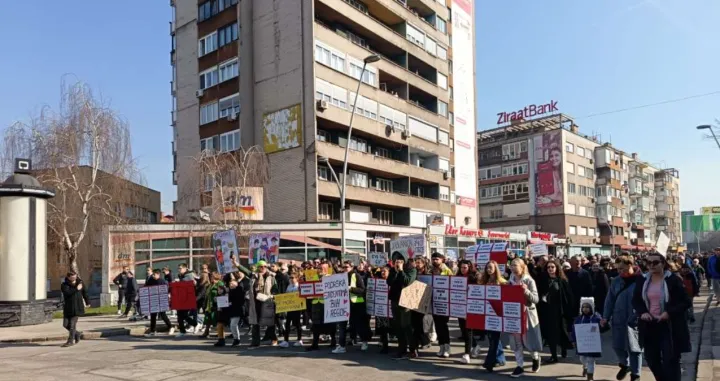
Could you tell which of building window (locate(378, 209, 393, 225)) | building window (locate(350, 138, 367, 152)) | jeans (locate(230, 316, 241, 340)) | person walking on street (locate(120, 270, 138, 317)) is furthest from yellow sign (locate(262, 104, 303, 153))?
jeans (locate(230, 316, 241, 340))

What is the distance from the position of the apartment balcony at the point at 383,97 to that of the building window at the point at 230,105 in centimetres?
671

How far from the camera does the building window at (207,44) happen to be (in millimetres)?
47500

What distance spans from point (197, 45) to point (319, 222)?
19.5 meters

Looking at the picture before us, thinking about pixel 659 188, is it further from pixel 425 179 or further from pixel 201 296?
pixel 201 296

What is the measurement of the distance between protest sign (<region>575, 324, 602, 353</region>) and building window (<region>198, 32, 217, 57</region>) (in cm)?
4213

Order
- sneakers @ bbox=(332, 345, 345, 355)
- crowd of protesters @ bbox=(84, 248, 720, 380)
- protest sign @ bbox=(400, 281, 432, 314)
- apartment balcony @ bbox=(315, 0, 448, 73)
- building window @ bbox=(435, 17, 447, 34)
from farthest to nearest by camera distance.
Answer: building window @ bbox=(435, 17, 447, 34), apartment balcony @ bbox=(315, 0, 448, 73), sneakers @ bbox=(332, 345, 345, 355), protest sign @ bbox=(400, 281, 432, 314), crowd of protesters @ bbox=(84, 248, 720, 380)

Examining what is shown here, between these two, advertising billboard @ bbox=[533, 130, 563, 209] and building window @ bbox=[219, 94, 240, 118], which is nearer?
building window @ bbox=[219, 94, 240, 118]

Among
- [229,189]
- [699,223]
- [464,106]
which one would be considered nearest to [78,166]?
[229,189]

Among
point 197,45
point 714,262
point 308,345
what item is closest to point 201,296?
point 308,345

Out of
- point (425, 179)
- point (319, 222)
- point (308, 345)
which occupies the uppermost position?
point (425, 179)

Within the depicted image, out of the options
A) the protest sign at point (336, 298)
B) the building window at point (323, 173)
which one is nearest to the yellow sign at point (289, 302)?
the protest sign at point (336, 298)

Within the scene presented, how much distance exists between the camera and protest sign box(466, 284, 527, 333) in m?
10.4

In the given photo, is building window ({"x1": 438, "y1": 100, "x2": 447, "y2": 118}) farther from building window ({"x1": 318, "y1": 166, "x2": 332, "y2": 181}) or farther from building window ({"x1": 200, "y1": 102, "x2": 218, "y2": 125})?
building window ({"x1": 200, "y1": 102, "x2": 218, "y2": 125})

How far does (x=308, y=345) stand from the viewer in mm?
13898
